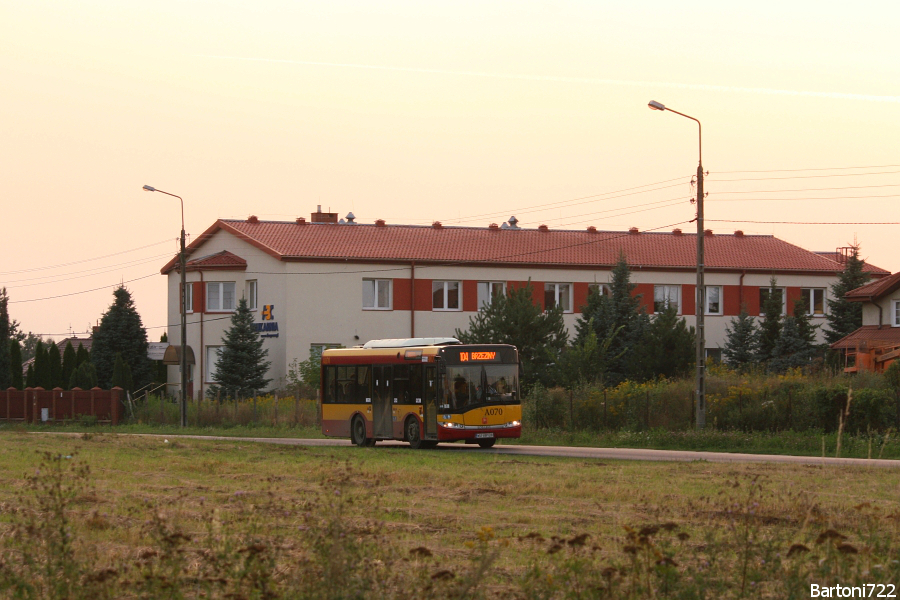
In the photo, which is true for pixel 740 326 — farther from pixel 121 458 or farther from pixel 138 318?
pixel 121 458

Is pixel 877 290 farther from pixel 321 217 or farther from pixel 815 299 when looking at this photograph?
pixel 321 217

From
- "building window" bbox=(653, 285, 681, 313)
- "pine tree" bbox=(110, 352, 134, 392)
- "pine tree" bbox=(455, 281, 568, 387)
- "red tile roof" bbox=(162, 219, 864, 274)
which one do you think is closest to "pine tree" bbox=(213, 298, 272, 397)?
"red tile roof" bbox=(162, 219, 864, 274)

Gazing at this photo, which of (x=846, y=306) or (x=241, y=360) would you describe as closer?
(x=241, y=360)

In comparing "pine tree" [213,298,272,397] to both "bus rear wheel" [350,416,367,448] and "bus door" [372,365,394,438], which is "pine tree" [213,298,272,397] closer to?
"bus rear wheel" [350,416,367,448]

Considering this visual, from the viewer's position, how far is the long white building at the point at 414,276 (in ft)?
183

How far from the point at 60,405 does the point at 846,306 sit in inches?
1546

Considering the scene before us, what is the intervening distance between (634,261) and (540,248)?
5.20m

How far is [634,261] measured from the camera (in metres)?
61.4

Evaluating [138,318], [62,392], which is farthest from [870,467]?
[138,318]

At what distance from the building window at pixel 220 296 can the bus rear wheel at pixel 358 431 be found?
2814 cm

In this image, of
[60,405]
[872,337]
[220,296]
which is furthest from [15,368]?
[872,337]

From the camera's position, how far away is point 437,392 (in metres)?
28.1

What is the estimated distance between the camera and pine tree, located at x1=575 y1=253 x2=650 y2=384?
166 feet

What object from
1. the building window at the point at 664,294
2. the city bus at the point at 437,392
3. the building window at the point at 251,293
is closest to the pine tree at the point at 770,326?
the building window at the point at 664,294
